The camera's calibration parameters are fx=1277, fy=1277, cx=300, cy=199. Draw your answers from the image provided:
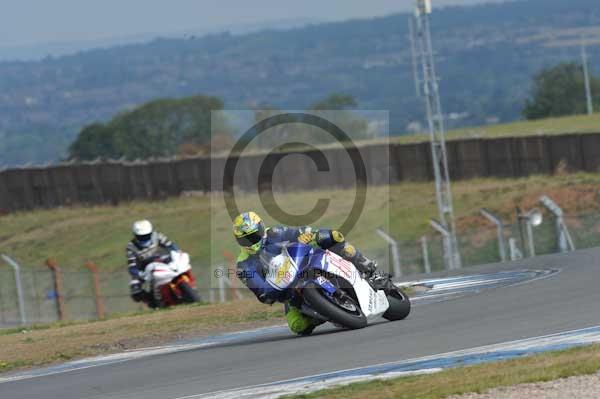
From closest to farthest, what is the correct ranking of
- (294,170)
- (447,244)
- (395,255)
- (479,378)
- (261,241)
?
1. (479,378)
2. (261,241)
3. (395,255)
4. (447,244)
5. (294,170)

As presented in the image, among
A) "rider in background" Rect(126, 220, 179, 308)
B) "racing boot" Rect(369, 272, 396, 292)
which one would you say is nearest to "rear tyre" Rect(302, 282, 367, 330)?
"racing boot" Rect(369, 272, 396, 292)

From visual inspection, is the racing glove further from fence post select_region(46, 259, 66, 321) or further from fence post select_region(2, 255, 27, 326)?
fence post select_region(2, 255, 27, 326)

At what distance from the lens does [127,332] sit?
15930mm

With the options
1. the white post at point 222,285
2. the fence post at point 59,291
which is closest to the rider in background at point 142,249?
the fence post at point 59,291

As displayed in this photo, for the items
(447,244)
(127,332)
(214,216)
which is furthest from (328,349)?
(214,216)

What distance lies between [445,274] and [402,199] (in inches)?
Answer: 1120

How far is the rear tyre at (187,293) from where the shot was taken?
2009 cm

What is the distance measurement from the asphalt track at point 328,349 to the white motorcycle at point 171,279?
608cm

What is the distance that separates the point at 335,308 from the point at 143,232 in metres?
7.70

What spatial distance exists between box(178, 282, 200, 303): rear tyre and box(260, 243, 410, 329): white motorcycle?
7602 mm

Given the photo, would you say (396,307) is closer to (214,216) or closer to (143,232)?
(143,232)

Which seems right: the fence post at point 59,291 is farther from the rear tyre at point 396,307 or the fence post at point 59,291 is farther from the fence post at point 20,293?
the rear tyre at point 396,307

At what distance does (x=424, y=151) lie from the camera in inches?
1922

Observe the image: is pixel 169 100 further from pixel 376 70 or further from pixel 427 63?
pixel 427 63
